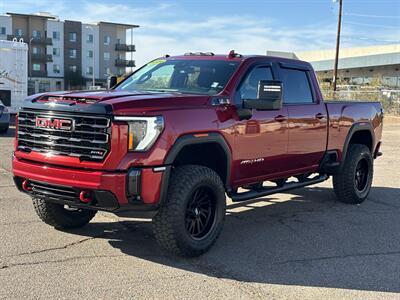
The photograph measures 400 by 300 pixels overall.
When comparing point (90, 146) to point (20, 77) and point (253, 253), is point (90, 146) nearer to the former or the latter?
point (253, 253)

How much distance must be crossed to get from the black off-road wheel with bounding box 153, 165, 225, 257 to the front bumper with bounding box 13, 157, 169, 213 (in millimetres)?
219

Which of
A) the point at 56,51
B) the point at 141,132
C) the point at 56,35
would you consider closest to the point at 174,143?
the point at 141,132

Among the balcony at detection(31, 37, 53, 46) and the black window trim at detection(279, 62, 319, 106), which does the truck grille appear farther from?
the balcony at detection(31, 37, 53, 46)

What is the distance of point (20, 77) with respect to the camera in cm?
2256

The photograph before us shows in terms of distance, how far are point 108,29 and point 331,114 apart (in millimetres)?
89913

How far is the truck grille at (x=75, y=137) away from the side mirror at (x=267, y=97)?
5.72ft

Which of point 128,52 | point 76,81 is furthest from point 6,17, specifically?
point 128,52

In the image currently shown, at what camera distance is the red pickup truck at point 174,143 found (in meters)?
4.80

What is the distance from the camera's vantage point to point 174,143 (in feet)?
16.3

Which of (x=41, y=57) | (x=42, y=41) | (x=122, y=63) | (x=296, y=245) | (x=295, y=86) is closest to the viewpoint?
(x=296, y=245)

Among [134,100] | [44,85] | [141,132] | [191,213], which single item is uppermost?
[44,85]

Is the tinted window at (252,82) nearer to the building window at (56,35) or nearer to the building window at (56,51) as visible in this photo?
the building window at (56,51)

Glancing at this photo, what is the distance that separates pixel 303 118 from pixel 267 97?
1409 millimetres

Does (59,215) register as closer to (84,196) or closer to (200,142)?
(84,196)
